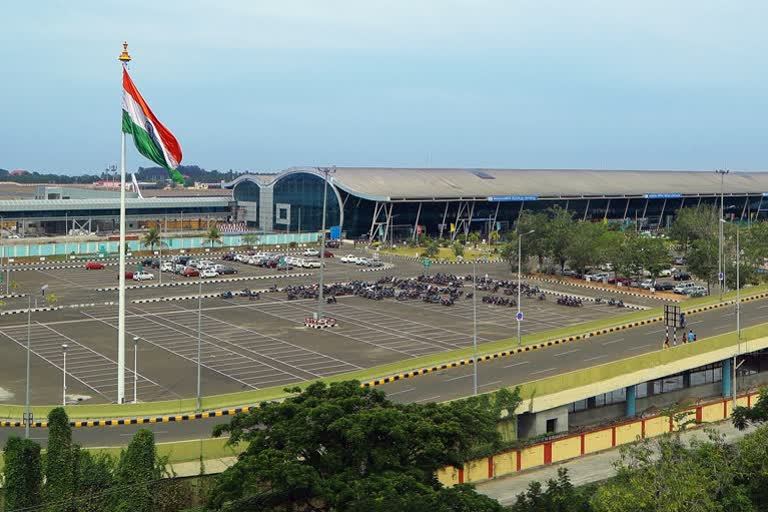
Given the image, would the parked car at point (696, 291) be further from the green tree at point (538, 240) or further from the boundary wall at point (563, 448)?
the boundary wall at point (563, 448)

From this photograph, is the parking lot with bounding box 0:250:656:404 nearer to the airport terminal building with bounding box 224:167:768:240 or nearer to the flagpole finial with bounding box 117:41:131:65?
the flagpole finial with bounding box 117:41:131:65

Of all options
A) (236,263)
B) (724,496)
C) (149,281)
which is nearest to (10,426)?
(724,496)

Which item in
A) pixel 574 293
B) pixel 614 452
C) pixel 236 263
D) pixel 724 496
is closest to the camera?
pixel 724 496

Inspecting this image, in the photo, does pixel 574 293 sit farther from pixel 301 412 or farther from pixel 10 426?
pixel 301 412

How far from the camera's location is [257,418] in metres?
25.6

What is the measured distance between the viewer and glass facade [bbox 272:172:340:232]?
128m

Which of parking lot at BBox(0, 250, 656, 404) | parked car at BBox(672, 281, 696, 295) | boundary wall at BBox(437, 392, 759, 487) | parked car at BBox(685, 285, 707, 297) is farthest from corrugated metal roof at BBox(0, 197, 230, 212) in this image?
boundary wall at BBox(437, 392, 759, 487)

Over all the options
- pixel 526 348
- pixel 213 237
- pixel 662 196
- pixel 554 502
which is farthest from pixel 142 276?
pixel 662 196

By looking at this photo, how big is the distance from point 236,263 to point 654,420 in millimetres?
70461

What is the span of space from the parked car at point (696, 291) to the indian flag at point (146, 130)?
55858 mm

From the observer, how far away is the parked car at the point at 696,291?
82.7 meters

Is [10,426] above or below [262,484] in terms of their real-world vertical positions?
below

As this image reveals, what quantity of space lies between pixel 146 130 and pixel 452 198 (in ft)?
297

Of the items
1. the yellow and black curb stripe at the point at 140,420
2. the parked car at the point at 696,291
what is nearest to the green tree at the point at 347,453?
the yellow and black curb stripe at the point at 140,420
